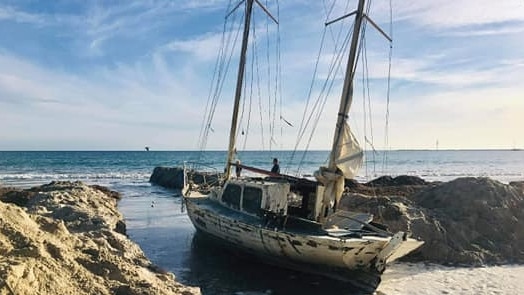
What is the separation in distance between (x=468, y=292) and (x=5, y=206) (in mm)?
11165

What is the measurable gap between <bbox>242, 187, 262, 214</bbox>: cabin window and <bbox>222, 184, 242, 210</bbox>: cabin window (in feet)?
1.31

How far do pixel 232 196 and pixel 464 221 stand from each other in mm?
8608

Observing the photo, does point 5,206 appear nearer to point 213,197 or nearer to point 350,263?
point 350,263

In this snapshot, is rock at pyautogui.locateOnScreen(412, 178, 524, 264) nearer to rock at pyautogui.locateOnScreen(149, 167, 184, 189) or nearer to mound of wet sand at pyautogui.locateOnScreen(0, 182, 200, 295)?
mound of wet sand at pyautogui.locateOnScreen(0, 182, 200, 295)

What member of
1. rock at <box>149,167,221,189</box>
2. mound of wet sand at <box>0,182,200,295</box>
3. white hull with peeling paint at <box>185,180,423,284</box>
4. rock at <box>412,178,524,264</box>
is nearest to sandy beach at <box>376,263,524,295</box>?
white hull with peeling paint at <box>185,180,423,284</box>

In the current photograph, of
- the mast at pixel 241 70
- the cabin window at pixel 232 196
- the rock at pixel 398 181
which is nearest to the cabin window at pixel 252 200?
the cabin window at pixel 232 196

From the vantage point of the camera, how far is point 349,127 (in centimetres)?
1516

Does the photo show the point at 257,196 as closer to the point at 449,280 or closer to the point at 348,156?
the point at 348,156

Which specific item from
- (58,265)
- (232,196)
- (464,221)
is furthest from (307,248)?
(464,221)

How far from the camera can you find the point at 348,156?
1493 centimetres

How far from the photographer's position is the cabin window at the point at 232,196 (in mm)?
17312

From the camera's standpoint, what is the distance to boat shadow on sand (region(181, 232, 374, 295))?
42.1 feet

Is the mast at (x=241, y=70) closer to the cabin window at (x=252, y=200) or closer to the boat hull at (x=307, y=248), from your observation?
the cabin window at (x=252, y=200)

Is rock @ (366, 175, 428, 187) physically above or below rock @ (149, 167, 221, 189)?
above
